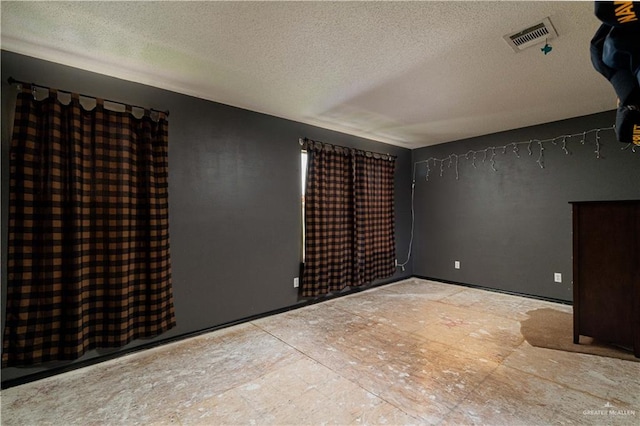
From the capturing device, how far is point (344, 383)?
1903 millimetres

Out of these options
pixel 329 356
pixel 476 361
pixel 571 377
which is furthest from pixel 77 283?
pixel 571 377

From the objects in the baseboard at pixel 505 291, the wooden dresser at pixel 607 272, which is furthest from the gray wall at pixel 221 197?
the wooden dresser at pixel 607 272

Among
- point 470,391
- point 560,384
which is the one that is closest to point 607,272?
point 560,384

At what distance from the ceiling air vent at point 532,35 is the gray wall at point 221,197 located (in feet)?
7.39

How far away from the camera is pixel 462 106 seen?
301 cm

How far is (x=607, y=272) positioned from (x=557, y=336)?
2.37 feet

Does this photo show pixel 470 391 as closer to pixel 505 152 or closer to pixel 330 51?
pixel 330 51

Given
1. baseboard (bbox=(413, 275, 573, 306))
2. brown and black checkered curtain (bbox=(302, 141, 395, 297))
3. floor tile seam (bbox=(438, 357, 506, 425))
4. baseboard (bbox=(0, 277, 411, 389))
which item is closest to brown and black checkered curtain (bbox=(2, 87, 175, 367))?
baseboard (bbox=(0, 277, 411, 389))

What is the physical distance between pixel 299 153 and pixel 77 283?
2.45 m

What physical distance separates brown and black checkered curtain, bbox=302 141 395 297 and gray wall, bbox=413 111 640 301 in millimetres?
812

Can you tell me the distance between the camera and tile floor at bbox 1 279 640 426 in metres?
1.60

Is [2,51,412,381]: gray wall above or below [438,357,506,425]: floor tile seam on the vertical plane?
above

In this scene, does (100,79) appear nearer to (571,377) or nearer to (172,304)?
(172,304)

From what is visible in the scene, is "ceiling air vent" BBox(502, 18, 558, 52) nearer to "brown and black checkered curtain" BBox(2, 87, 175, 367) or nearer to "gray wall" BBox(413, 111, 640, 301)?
"gray wall" BBox(413, 111, 640, 301)
